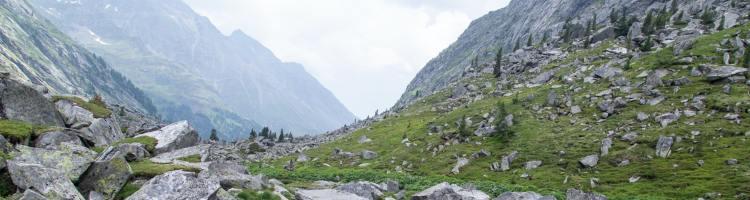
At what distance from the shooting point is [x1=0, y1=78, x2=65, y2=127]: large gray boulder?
72.2 ft

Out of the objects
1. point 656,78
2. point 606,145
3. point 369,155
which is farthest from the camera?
point 369,155

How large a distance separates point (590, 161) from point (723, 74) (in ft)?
124

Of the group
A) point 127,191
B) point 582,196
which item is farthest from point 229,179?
point 582,196

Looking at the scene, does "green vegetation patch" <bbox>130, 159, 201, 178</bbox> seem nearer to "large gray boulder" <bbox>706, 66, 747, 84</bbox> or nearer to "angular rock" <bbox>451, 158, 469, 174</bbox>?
"angular rock" <bbox>451, 158, 469, 174</bbox>

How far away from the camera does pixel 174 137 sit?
102 feet

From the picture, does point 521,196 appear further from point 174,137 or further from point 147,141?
point 147,141

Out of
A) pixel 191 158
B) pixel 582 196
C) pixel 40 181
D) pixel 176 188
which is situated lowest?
pixel 582 196

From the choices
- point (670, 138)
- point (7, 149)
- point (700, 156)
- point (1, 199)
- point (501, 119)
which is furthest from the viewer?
point (501, 119)

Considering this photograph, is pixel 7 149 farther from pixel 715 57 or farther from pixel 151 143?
pixel 715 57

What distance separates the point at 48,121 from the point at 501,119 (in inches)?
3041

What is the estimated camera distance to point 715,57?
71.9 m

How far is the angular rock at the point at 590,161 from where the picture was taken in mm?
49156

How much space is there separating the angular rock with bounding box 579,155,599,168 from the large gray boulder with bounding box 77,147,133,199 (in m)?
57.5

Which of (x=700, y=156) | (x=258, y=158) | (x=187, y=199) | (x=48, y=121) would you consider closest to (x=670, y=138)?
(x=700, y=156)
